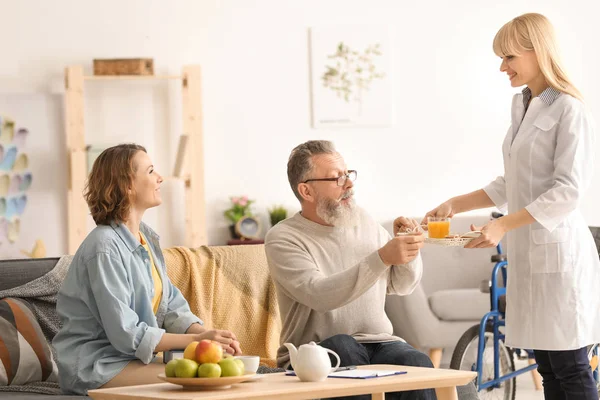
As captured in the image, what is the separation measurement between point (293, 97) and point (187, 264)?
9.61ft

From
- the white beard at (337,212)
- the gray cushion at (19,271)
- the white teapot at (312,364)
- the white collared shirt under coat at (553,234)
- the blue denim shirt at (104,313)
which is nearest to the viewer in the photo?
the white teapot at (312,364)

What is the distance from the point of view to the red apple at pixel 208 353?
2008 millimetres

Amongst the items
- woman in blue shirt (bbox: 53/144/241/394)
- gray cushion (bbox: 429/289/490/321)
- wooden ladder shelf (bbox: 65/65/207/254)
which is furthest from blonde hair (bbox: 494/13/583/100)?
wooden ladder shelf (bbox: 65/65/207/254)

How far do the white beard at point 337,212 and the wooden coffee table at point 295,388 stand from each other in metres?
0.68

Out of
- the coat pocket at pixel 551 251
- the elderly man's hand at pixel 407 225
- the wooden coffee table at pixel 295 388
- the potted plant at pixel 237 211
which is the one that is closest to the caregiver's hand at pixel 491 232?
the coat pocket at pixel 551 251

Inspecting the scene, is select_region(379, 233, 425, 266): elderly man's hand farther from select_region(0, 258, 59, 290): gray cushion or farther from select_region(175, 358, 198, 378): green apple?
select_region(0, 258, 59, 290): gray cushion

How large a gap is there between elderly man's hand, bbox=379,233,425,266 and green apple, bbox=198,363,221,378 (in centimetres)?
72

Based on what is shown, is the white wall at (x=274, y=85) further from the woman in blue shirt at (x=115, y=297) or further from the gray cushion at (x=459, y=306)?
the woman in blue shirt at (x=115, y=297)

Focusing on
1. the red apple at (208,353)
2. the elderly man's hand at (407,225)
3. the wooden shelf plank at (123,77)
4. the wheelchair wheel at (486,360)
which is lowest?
the wheelchair wheel at (486,360)

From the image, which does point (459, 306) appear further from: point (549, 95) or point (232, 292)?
point (549, 95)

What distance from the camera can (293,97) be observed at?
241 inches

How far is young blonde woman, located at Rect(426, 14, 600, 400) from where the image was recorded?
2602mm

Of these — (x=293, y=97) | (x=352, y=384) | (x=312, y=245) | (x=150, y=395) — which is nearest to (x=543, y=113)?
(x=312, y=245)

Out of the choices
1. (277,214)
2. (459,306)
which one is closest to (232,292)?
(459,306)
